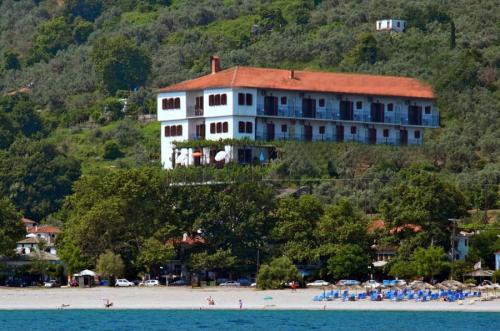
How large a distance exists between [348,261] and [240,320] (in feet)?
46.1

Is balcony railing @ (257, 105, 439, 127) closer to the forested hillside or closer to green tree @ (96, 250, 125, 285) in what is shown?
the forested hillside

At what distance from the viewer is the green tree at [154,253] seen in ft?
360

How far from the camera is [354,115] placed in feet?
427

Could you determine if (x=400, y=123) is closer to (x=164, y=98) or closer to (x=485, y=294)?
(x=164, y=98)

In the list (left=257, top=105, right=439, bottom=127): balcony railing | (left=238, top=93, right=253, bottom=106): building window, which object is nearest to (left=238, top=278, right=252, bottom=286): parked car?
(left=238, top=93, right=253, bottom=106): building window

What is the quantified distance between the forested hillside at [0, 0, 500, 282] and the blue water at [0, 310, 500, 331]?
11.5 meters

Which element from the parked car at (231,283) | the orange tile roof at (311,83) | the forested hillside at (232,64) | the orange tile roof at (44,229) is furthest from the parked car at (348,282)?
the orange tile roof at (44,229)

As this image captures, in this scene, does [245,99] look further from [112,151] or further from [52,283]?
[112,151]

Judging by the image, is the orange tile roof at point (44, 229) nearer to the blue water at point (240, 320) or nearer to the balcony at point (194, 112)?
the balcony at point (194, 112)

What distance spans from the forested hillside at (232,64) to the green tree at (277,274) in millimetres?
2986

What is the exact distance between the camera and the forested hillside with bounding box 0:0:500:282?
12269cm

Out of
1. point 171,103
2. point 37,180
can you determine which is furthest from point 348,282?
point 37,180

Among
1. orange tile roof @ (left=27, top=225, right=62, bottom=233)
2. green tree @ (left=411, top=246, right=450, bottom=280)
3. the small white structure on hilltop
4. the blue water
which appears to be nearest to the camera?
the blue water

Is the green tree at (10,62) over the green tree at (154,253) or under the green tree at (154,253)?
over
